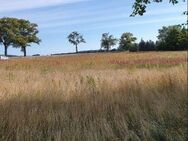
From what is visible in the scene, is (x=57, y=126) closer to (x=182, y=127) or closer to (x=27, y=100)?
(x=27, y=100)

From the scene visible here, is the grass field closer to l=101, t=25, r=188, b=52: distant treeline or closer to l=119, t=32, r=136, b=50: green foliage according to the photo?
l=101, t=25, r=188, b=52: distant treeline

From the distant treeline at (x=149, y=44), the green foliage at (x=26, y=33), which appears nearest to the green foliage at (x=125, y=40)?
the distant treeline at (x=149, y=44)

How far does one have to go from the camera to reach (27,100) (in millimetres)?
8398

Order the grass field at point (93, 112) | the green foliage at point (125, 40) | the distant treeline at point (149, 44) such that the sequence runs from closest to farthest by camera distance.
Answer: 1. the grass field at point (93, 112)
2. the distant treeline at point (149, 44)
3. the green foliage at point (125, 40)

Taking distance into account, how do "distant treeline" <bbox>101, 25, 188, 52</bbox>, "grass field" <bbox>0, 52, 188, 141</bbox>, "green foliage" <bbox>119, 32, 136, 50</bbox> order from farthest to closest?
"green foliage" <bbox>119, 32, 136, 50</bbox>, "distant treeline" <bbox>101, 25, 188, 52</bbox>, "grass field" <bbox>0, 52, 188, 141</bbox>

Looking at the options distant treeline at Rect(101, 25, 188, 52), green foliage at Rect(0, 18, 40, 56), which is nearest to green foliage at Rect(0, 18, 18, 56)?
green foliage at Rect(0, 18, 40, 56)

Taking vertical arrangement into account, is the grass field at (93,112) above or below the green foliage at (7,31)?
below

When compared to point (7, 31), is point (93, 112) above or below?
below

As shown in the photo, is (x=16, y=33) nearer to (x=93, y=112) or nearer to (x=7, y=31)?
(x=7, y=31)

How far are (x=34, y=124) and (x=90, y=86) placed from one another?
3.15m

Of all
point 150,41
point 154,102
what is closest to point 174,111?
point 154,102

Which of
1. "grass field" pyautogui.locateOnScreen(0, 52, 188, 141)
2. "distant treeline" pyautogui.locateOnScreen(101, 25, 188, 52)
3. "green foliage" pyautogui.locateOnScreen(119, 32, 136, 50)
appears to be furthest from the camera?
"green foliage" pyautogui.locateOnScreen(119, 32, 136, 50)

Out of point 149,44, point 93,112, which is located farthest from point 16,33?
point 93,112

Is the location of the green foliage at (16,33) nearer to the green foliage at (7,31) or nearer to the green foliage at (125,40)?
the green foliage at (7,31)
